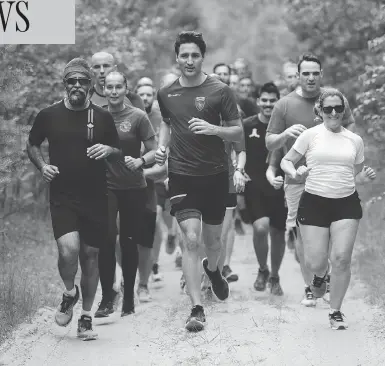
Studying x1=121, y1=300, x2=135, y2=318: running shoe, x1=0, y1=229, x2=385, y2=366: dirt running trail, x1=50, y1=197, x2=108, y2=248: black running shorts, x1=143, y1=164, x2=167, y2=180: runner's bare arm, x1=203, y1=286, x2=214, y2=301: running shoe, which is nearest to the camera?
x1=0, y1=229, x2=385, y2=366: dirt running trail

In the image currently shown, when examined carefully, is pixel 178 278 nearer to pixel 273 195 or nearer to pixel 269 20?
pixel 273 195

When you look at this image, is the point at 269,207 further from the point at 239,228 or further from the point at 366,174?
the point at 239,228

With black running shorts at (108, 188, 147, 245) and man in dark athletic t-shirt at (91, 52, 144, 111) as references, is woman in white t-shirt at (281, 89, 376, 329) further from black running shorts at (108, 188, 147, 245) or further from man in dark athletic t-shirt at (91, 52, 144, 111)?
man in dark athletic t-shirt at (91, 52, 144, 111)

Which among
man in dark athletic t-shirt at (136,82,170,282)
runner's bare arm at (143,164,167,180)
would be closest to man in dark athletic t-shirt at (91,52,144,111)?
runner's bare arm at (143,164,167,180)

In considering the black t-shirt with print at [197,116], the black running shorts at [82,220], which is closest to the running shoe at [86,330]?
the black running shorts at [82,220]

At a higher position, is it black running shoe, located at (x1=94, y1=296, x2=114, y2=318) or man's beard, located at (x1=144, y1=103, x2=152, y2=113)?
man's beard, located at (x1=144, y1=103, x2=152, y2=113)

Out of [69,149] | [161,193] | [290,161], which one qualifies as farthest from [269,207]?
[69,149]

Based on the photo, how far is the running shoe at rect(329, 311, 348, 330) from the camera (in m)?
8.61

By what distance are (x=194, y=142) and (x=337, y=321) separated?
78.6 inches

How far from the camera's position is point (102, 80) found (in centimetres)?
1050

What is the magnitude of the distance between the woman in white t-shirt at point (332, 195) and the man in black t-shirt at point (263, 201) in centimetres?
217

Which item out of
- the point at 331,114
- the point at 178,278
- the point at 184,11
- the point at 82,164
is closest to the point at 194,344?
the point at 82,164

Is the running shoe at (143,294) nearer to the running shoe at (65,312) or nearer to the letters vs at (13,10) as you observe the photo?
the running shoe at (65,312)

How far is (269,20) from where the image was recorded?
37.1 m
